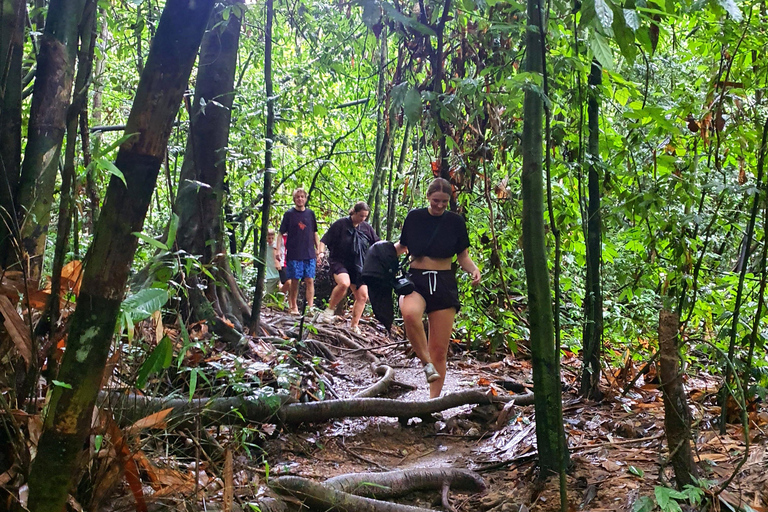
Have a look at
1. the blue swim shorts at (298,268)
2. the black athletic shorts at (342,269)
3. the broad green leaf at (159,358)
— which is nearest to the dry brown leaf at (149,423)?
the broad green leaf at (159,358)

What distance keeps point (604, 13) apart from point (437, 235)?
11.1 feet

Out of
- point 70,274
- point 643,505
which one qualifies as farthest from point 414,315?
point 70,274

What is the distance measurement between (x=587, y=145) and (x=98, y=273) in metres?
3.87

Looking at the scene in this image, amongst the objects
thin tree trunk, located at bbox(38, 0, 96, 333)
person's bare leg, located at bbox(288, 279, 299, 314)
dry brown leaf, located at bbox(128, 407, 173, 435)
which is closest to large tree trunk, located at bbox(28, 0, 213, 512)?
thin tree trunk, located at bbox(38, 0, 96, 333)

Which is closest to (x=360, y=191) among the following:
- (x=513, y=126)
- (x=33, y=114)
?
(x=513, y=126)

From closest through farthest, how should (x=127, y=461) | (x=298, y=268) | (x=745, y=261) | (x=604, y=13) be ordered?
(x=604, y=13)
(x=127, y=461)
(x=745, y=261)
(x=298, y=268)

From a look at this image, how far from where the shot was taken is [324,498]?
3.04 meters

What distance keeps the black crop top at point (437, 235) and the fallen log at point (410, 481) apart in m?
2.06

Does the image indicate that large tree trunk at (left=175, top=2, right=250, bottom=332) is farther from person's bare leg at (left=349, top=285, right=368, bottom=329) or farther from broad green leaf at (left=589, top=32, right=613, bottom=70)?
broad green leaf at (left=589, top=32, right=613, bottom=70)

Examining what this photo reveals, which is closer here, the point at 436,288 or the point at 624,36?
the point at 624,36

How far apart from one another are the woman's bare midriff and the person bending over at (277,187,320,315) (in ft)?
11.6

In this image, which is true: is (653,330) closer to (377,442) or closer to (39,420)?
(377,442)

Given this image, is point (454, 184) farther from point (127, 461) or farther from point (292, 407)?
point (127, 461)

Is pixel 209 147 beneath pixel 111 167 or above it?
above
